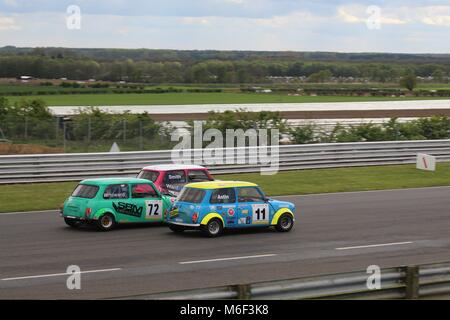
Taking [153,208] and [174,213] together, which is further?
[153,208]

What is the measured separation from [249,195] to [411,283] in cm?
850

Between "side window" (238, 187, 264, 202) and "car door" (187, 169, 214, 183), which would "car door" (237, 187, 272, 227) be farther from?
"car door" (187, 169, 214, 183)

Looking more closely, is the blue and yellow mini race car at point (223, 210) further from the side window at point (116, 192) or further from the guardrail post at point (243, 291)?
the guardrail post at point (243, 291)

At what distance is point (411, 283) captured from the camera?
1105 centimetres

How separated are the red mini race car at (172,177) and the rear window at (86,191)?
7.15 ft

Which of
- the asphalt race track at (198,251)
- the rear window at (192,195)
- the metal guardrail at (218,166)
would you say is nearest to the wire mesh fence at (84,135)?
the metal guardrail at (218,166)

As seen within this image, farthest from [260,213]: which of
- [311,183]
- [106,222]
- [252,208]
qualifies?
[311,183]

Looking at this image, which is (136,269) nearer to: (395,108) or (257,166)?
(257,166)

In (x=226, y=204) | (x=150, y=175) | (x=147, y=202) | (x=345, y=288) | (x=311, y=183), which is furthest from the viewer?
(x=311, y=183)

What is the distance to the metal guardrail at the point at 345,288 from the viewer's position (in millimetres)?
9766

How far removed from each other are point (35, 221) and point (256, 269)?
25.0ft

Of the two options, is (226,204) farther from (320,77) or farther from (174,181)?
(320,77)

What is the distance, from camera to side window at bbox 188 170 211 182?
2167cm

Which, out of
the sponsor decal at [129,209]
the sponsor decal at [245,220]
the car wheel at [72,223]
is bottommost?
the car wheel at [72,223]
